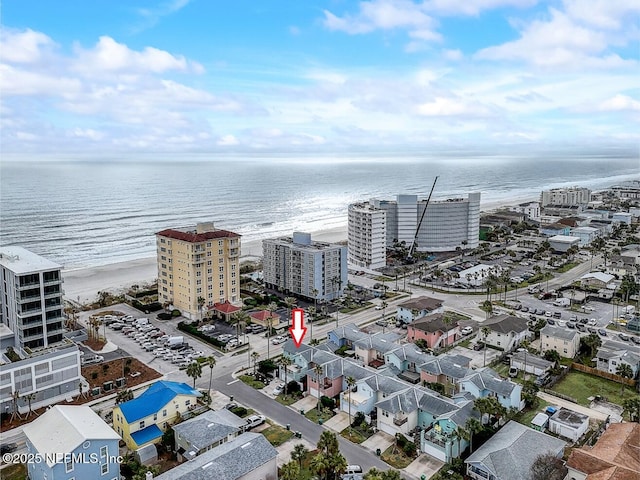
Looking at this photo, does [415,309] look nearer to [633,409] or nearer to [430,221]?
[633,409]

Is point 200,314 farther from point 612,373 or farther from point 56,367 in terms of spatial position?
point 612,373

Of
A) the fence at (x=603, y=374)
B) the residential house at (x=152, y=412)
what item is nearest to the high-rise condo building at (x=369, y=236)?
the fence at (x=603, y=374)

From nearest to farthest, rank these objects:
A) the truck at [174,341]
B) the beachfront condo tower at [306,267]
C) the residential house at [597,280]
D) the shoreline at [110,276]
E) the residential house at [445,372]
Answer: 1. the residential house at [445,372]
2. the truck at [174,341]
3. the beachfront condo tower at [306,267]
4. the residential house at [597,280]
5. the shoreline at [110,276]

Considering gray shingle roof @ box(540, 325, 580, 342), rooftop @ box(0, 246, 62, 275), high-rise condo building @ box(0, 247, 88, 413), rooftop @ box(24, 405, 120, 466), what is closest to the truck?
high-rise condo building @ box(0, 247, 88, 413)

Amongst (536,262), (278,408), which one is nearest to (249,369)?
(278,408)

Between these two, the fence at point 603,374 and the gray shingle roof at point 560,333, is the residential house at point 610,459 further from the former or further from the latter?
the gray shingle roof at point 560,333

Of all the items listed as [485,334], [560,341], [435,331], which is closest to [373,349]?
[435,331]
